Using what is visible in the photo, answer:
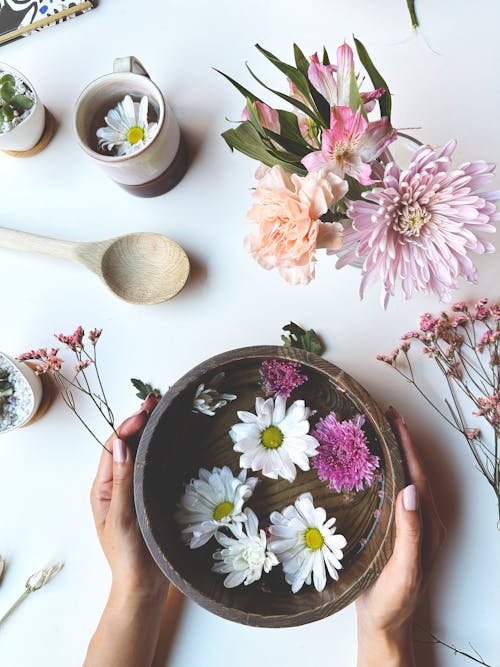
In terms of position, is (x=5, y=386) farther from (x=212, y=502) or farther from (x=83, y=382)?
(x=212, y=502)

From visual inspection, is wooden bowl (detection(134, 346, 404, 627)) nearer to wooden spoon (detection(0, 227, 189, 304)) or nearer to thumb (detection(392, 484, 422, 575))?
thumb (detection(392, 484, 422, 575))

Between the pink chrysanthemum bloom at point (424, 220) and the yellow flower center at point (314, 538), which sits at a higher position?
the pink chrysanthemum bloom at point (424, 220)

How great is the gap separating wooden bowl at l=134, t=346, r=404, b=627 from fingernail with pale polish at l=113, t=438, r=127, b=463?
0.04m

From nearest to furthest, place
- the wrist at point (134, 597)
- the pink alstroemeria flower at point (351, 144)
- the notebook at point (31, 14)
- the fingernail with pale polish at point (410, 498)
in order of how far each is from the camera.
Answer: the pink alstroemeria flower at point (351, 144)
the fingernail with pale polish at point (410, 498)
the wrist at point (134, 597)
the notebook at point (31, 14)

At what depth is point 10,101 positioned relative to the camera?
0.79 metres

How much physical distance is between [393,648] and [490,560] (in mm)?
152

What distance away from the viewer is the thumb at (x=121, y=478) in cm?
70

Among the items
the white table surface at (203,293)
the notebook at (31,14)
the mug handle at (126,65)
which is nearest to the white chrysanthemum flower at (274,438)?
the white table surface at (203,293)

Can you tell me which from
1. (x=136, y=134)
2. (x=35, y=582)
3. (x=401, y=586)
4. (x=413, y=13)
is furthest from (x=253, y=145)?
(x=35, y=582)

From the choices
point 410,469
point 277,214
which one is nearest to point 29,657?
point 410,469

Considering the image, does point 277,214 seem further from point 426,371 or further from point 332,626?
point 332,626

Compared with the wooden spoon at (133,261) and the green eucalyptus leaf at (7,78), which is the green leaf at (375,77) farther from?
the green eucalyptus leaf at (7,78)

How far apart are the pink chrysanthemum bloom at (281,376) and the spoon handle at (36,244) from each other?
0.30 m

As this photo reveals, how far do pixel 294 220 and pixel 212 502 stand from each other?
377mm
